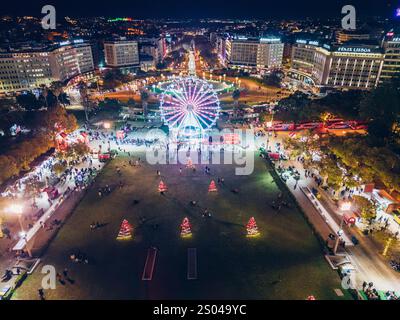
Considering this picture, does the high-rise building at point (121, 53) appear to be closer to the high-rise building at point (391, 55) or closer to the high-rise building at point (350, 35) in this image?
the high-rise building at point (350, 35)

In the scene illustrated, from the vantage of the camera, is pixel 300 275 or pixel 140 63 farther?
pixel 140 63

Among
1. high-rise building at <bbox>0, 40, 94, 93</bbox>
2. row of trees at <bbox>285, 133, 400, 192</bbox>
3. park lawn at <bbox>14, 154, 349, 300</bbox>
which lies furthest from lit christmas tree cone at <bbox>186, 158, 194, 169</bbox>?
high-rise building at <bbox>0, 40, 94, 93</bbox>

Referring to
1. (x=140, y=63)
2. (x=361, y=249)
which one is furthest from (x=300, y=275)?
(x=140, y=63)

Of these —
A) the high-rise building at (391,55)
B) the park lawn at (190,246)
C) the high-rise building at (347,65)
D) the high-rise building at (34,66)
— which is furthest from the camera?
the high-rise building at (34,66)

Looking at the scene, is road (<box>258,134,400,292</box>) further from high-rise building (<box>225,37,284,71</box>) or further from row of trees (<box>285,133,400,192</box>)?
high-rise building (<box>225,37,284,71</box>)

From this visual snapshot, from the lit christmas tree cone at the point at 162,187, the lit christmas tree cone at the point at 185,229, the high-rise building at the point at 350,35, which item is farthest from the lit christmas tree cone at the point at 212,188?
the high-rise building at the point at 350,35
